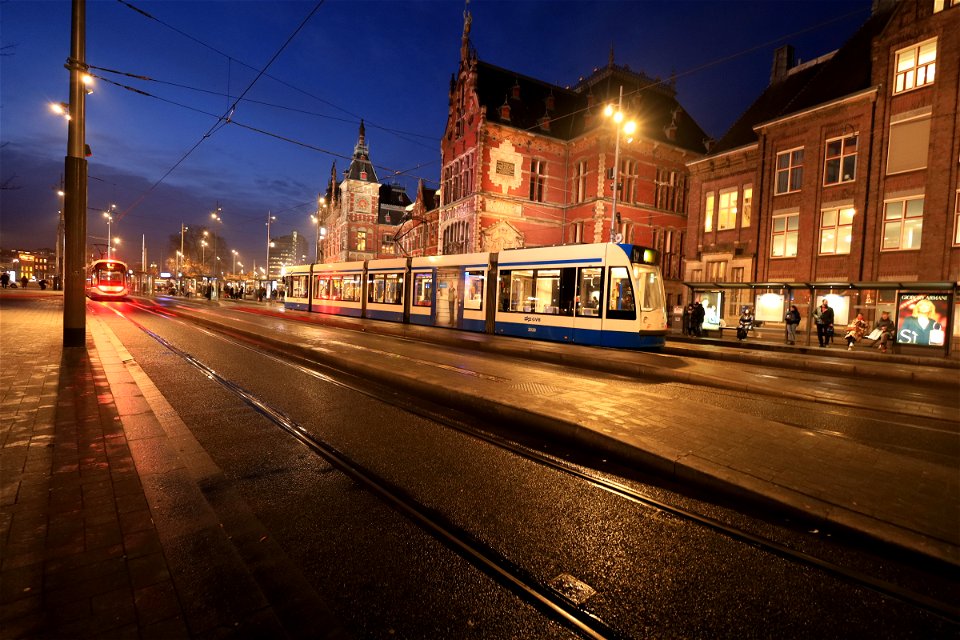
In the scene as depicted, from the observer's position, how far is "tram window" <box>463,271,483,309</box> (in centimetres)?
1911

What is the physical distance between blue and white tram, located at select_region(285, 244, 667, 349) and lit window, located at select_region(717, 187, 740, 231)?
55.1 feet

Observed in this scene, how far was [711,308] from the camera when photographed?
21875mm

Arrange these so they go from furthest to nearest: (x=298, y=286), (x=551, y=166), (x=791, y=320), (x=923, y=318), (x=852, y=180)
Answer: (x=551, y=166) → (x=298, y=286) → (x=852, y=180) → (x=791, y=320) → (x=923, y=318)

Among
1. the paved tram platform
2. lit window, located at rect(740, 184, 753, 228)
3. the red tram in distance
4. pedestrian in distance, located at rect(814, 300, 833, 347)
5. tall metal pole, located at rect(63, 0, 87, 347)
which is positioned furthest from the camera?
the red tram in distance

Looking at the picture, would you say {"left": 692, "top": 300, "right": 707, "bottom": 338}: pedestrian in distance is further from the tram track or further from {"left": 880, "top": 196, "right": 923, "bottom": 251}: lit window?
the tram track

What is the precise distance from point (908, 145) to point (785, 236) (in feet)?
19.8

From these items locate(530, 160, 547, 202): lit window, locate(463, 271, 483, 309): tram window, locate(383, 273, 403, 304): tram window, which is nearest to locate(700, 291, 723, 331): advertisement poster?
locate(463, 271, 483, 309): tram window

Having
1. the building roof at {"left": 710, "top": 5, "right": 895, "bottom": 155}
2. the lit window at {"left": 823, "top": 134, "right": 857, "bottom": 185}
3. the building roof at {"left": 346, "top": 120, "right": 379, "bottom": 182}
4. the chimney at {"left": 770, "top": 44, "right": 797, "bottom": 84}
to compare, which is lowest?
the lit window at {"left": 823, "top": 134, "right": 857, "bottom": 185}

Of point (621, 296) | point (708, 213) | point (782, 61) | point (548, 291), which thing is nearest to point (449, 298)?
point (548, 291)

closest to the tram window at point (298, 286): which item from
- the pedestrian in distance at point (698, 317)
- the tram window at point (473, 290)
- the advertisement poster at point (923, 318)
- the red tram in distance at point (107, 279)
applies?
the red tram in distance at point (107, 279)

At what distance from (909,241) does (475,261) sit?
18965 mm

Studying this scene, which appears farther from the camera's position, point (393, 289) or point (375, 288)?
point (375, 288)

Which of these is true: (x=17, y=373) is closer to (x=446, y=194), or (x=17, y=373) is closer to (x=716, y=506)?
(x=716, y=506)

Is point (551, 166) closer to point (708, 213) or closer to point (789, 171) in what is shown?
point (708, 213)
